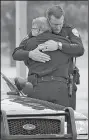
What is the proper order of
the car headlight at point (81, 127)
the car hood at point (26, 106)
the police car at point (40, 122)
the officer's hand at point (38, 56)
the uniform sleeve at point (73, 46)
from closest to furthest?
the police car at point (40, 122) → the car hood at point (26, 106) → the car headlight at point (81, 127) → the officer's hand at point (38, 56) → the uniform sleeve at point (73, 46)

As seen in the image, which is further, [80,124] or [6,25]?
[6,25]

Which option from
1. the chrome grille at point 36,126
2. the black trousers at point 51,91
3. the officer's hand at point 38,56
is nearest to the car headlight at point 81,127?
the chrome grille at point 36,126

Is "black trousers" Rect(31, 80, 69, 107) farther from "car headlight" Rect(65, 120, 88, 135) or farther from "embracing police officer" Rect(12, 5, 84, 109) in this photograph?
"car headlight" Rect(65, 120, 88, 135)

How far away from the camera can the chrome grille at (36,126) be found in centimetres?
751

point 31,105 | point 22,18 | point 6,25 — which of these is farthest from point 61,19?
point 6,25

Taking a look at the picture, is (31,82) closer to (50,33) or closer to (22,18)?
(50,33)

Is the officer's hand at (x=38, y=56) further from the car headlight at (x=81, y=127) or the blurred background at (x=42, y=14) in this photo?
the blurred background at (x=42, y=14)

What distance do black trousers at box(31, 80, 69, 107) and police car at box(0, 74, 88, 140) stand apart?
74 centimetres

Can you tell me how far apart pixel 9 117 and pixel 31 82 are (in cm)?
150

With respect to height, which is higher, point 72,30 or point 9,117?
point 72,30

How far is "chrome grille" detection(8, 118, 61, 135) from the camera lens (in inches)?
296

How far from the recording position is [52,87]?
8906 millimetres

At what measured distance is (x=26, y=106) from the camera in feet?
26.2

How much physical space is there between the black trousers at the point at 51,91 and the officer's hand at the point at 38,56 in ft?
0.98
